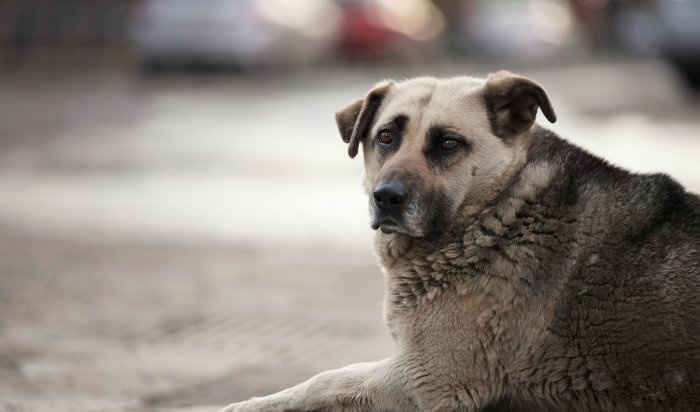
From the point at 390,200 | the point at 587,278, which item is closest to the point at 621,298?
the point at 587,278

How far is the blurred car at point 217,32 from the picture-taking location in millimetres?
22094

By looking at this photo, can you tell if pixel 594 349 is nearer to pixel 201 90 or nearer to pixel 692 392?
pixel 692 392

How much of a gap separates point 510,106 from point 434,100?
0.36 m

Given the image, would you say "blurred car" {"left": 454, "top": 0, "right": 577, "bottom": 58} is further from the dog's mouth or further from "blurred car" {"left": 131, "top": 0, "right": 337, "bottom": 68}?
the dog's mouth

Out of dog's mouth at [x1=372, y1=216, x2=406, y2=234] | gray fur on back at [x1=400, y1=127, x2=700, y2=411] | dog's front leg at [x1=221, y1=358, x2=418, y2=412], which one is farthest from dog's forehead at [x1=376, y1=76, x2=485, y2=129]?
dog's front leg at [x1=221, y1=358, x2=418, y2=412]

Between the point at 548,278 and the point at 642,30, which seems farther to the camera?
the point at 642,30

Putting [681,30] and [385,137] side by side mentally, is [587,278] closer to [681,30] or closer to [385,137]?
[385,137]

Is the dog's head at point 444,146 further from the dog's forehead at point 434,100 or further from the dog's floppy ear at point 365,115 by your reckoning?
the dog's floppy ear at point 365,115

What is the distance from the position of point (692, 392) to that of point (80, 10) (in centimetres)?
2524

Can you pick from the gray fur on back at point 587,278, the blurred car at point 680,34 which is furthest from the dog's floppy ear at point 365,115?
the blurred car at point 680,34

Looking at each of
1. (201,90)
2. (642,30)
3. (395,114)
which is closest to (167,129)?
(201,90)

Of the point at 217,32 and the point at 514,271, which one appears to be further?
the point at 217,32

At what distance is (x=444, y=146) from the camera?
5.62 m

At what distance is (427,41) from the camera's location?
103 feet
